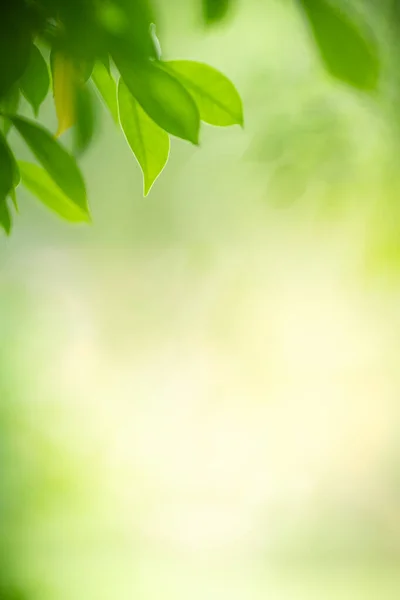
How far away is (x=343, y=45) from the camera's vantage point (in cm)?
64

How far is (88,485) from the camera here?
70 cm

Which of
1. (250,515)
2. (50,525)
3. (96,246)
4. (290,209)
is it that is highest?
(290,209)

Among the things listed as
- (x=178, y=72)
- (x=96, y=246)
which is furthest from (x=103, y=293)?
(x=178, y=72)

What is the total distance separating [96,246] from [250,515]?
361mm

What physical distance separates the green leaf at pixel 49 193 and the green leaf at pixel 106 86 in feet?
0.36

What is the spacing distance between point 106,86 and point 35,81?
3.3 inches

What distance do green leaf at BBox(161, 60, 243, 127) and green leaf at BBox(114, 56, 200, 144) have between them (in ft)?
0.04

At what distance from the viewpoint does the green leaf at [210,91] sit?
0.67 m

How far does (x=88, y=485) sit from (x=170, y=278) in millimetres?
264

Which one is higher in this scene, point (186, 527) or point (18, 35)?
point (18, 35)

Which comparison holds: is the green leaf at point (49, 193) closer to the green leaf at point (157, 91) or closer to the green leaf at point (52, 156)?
the green leaf at point (52, 156)

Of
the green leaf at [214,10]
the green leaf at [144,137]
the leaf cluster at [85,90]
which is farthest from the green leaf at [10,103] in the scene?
the green leaf at [214,10]

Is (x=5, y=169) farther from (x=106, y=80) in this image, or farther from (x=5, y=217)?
(x=106, y=80)

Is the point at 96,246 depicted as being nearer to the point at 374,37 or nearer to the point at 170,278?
the point at 170,278
